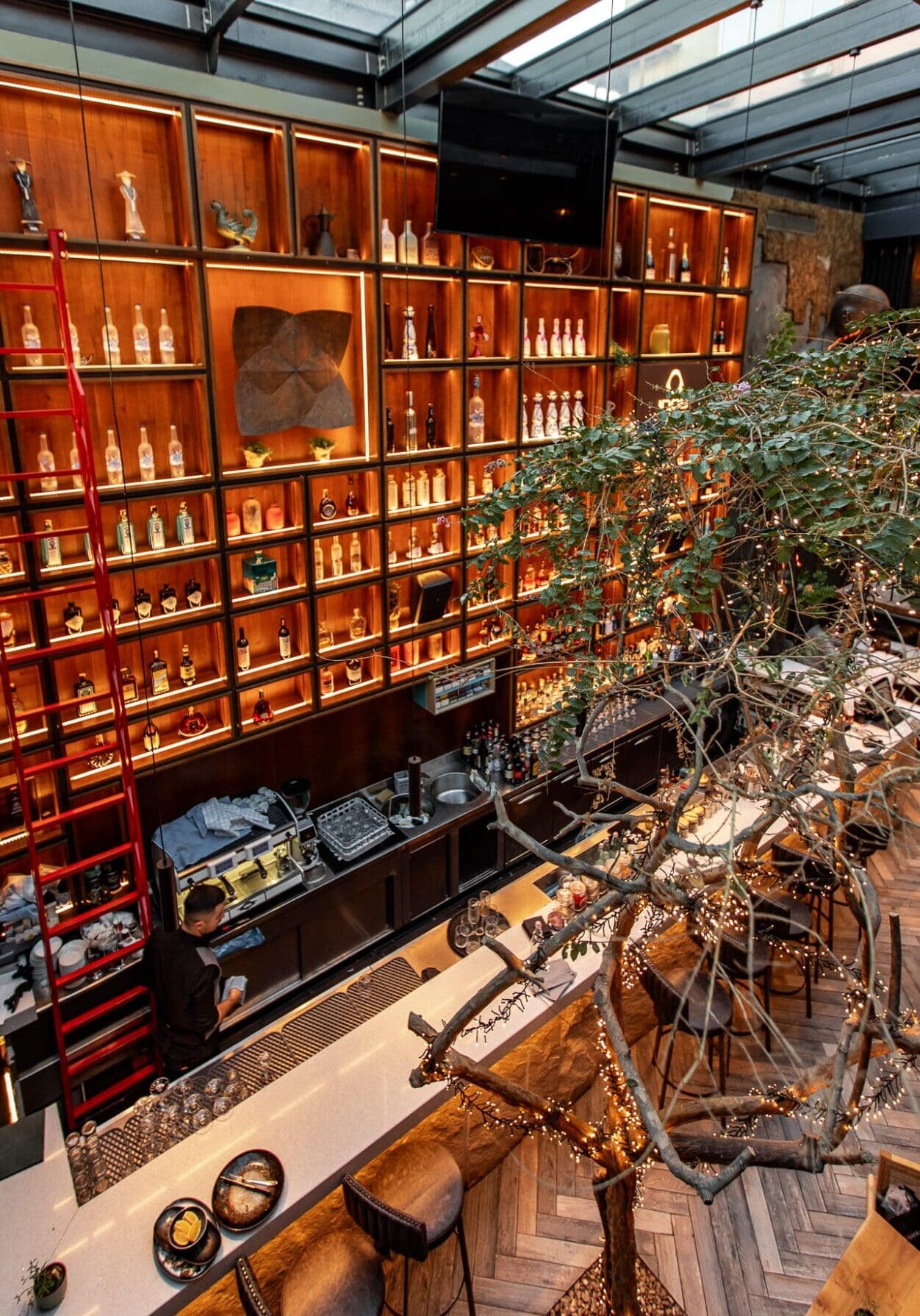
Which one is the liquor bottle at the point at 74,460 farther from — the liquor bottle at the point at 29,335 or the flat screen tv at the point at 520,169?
the flat screen tv at the point at 520,169

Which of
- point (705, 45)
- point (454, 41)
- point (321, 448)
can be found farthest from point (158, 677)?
point (705, 45)

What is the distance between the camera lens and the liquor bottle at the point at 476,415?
4672 millimetres

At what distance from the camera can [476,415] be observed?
471 cm

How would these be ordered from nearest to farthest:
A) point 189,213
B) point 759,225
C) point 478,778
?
point 478,778 → point 189,213 → point 759,225

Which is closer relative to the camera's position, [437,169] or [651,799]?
[651,799]

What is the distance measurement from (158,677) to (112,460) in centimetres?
94

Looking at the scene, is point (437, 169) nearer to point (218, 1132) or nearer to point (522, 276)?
point (522, 276)

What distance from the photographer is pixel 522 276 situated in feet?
14.8

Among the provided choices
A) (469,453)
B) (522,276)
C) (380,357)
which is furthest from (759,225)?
(380,357)

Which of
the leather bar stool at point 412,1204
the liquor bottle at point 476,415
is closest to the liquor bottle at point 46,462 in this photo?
the liquor bottle at point 476,415

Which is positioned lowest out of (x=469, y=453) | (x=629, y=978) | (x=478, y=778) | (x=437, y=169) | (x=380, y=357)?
(x=629, y=978)

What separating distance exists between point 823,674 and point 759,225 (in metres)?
5.38

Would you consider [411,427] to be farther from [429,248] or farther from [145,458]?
[145,458]

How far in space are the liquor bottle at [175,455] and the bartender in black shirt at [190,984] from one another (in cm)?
172
